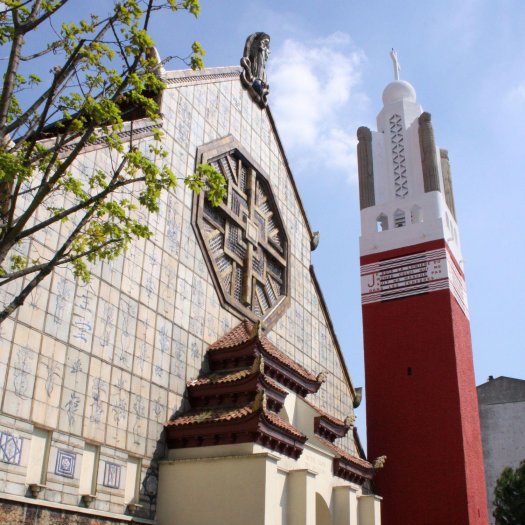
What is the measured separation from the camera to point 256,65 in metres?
20.2

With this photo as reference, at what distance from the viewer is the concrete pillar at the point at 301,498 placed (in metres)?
11.6

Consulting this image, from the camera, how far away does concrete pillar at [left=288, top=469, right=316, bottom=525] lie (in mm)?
11617

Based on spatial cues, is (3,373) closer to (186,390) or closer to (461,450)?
(186,390)

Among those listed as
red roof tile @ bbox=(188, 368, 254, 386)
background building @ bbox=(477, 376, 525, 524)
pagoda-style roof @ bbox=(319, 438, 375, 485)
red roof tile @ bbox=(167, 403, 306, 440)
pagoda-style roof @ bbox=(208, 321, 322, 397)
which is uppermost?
background building @ bbox=(477, 376, 525, 524)

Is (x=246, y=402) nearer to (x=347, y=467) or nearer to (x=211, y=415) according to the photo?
(x=211, y=415)

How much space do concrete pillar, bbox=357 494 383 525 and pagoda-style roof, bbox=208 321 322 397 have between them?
9.50ft

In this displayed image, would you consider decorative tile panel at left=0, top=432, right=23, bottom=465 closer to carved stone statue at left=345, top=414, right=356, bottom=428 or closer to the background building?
carved stone statue at left=345, top=414, right=356, bottom=428

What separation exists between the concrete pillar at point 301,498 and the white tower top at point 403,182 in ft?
42.0

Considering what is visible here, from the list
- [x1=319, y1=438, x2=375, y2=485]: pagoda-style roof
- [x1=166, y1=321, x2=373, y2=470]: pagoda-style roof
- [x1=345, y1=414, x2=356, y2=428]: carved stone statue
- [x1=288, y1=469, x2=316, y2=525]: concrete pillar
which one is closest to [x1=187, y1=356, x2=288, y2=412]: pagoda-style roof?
[x1=166, y1=321, x2=373, y2=470]: pagoda-style roof

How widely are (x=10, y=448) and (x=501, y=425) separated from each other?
31778mm

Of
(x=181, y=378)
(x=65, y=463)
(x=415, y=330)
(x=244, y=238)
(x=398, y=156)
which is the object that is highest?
(x=398, y=156)

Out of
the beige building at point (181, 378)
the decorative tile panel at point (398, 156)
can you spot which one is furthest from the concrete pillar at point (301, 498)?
the decorative tile panel at point (398, 156)

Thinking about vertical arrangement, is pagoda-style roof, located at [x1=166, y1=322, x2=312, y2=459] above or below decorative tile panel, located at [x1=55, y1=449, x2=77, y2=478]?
above

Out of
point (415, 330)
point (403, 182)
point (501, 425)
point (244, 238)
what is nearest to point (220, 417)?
point (244, 238)
